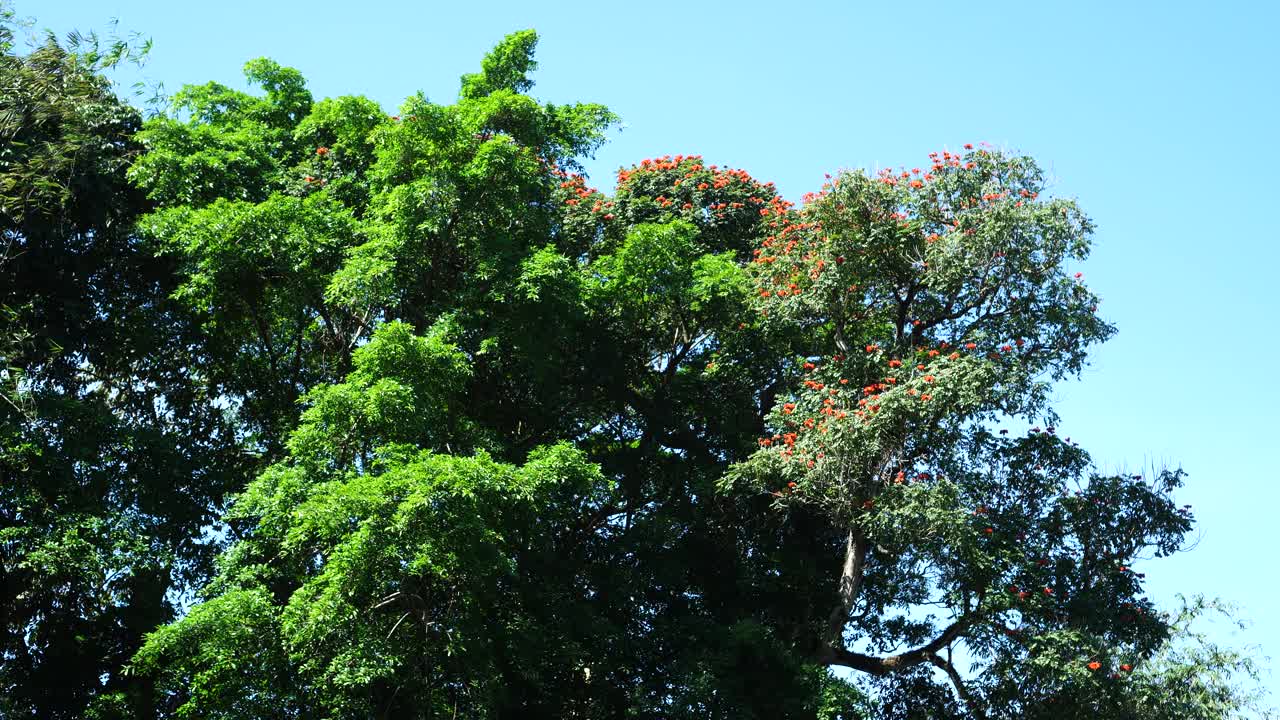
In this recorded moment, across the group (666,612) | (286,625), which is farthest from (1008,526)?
(286,625)

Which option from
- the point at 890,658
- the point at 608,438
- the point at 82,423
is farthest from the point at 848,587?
the point at 82,423

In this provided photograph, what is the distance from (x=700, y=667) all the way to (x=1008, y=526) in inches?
162

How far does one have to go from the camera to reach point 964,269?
1438cm

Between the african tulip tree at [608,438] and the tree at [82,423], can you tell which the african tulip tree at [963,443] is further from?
the tree at [82,423]

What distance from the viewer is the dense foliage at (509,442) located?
12961 millimetres

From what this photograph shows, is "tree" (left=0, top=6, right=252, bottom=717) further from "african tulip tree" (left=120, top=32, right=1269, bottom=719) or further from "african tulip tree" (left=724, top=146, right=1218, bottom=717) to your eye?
"african tulip tree" (left=724, top=146, right=1218, bottom=717)

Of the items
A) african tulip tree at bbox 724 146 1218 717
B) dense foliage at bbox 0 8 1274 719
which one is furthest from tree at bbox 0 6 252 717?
african tulip tree at bbox 724 146 1218 717

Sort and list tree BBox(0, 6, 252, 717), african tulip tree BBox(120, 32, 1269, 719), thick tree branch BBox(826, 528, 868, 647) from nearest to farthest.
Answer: african tulip tree BBox(120, 32, 1269, 719) < tree BBox(0, 6, 252, 717) < thick tree branch BBox(826, 528, 868, 647)

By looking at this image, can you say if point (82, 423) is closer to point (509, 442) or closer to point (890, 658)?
point (509, 442)

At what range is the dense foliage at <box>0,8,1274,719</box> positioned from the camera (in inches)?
510

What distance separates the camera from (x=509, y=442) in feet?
51.5

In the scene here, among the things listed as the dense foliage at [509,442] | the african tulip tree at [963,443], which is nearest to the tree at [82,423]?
the dense foliage at [509,442]

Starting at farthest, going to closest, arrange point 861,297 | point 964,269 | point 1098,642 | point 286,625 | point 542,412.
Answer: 1. point 542,412
2. point 861,297
3. point 964,269
4. point 1098,642
5. point 286,625

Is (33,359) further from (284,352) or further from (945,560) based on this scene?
(945,560)
